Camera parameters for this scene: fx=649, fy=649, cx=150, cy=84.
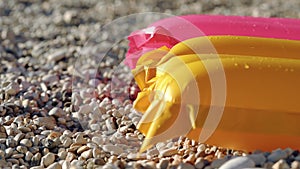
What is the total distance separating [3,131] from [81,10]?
2428mm

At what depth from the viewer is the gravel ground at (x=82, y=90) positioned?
2.05 metres

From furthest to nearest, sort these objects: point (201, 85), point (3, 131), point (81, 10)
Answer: point (81, 10) < point (3, 131) < point (201, 85)

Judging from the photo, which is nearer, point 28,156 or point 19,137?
point 28,156

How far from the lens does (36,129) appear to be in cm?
248

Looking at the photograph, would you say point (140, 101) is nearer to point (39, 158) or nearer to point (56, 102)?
point (39, 158)

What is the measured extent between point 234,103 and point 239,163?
0.24 metres

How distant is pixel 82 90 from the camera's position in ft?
9.80

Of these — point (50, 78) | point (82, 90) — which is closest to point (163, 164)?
point (82, 90)

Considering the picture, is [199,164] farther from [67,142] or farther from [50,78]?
[50,78]

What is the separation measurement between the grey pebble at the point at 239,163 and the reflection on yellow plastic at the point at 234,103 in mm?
180

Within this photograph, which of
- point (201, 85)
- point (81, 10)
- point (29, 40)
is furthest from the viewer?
point (81, 10)

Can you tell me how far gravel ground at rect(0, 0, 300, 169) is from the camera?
205 centimetres

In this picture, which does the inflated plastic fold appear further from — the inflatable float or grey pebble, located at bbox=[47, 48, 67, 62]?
grey pebble, located at bbox=[47, 48, 67, 62]

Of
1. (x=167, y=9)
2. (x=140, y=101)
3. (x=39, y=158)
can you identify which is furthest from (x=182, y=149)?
(x=167, y=9)
